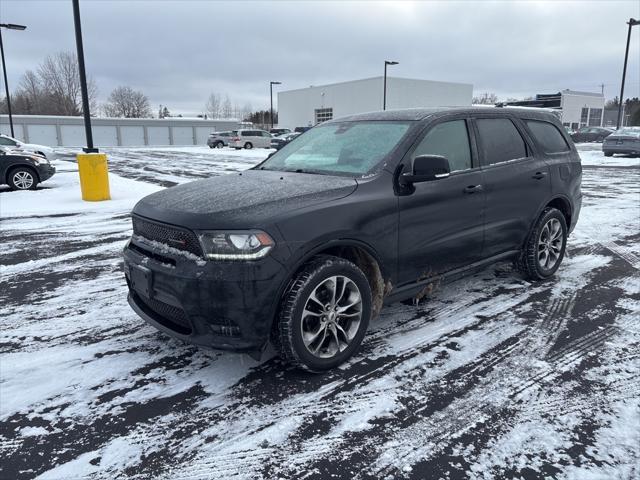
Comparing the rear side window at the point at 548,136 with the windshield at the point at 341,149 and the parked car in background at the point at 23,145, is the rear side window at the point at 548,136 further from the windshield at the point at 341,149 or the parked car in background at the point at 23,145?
the parked car in background at the point at 23,145

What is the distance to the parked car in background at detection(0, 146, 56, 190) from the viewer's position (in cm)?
1220

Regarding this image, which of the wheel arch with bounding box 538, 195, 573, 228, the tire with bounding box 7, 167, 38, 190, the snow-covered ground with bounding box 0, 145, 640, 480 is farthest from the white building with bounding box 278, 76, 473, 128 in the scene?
the snow-covered ground with bounding box 0, 145, 640, 480

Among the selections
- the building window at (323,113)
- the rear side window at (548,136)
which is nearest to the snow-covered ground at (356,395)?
the rear side window at (548,136)

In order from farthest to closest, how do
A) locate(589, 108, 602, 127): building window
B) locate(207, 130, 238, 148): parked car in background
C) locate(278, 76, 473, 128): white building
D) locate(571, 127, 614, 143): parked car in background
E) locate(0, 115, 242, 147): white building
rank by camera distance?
locate(589, 108, 602, 127): building window < locate(278, 76, 473, 128): white building < locate(571, 127, 614, 143): parked car in background < locate(0, 115, 242, 147): white building < locate(207, 130, 238, 148): parked car in background

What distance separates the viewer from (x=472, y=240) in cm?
422

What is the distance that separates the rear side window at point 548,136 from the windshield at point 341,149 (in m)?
1.94

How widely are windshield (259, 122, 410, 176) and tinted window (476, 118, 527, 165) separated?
0.94m

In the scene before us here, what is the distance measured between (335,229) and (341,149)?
47.0 inches

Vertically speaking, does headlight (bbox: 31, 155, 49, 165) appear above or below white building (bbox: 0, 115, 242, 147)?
below

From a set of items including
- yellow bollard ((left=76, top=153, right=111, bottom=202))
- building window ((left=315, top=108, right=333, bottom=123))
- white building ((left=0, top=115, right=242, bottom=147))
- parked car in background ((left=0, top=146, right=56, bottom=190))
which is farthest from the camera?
building window ((left=315, top=108, right=333, bottom=123))

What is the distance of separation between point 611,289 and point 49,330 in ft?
17.7

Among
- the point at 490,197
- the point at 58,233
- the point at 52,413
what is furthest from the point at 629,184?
the point at 52,413

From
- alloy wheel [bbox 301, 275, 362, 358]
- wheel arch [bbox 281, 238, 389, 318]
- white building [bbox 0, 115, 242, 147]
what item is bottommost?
alloy wheel [bbox 301, 275, 362, 358]

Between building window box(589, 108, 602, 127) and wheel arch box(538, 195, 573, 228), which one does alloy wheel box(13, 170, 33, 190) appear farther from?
building window box(589, 108, 602, 127)
